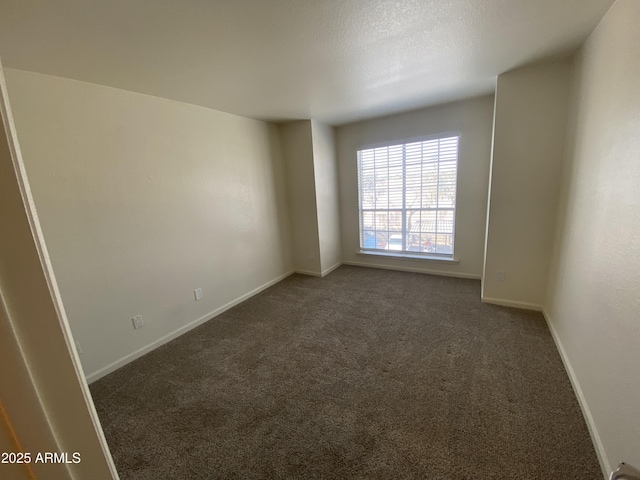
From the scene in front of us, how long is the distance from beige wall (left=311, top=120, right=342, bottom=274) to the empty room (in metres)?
0.53

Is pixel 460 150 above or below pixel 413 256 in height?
above

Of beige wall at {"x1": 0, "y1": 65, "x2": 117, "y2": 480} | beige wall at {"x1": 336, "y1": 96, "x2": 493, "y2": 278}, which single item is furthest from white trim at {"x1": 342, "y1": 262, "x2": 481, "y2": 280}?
beige wall at {"x1": 0, "y1": 65, "x2": 117, "y2": 480}

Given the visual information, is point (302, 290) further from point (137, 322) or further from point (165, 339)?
point (137, 322)

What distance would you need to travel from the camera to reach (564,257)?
2115mm

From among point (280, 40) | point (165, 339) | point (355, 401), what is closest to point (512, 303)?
point (355, 401)

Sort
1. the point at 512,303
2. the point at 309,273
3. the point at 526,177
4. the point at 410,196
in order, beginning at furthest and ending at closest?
the point at 309,273 → the point at 410,196 → the point at 512,303 → the point at 526,177

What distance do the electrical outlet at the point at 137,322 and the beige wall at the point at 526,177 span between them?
3.57 metres

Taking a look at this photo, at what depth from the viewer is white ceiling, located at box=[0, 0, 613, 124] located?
135 cm

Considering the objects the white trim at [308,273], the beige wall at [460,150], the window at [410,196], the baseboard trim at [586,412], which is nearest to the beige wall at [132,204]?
the white trim at [308,273]

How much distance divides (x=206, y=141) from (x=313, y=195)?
1.60 m

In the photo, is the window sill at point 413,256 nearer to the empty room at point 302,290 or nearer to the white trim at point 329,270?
the empty room at point 302,290

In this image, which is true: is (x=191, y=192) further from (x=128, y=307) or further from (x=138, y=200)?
(x=128, y=307)

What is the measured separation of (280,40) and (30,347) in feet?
6.35

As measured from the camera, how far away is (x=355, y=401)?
173 centimetres
